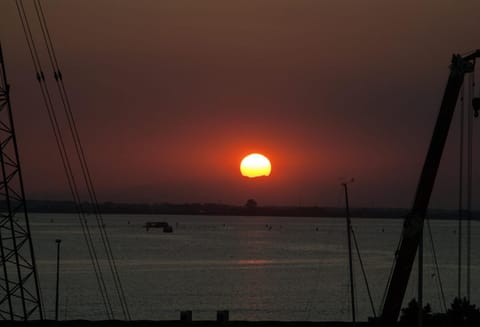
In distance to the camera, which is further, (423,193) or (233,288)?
(233,288)

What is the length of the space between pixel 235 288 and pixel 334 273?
3857 centimetres

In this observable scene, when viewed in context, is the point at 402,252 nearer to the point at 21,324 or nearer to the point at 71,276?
the point at 21,324

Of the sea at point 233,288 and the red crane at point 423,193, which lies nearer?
the red crane at point 423,193

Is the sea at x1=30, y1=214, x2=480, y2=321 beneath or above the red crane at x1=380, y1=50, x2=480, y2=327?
above

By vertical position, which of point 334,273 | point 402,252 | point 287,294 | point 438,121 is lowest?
point 402,252

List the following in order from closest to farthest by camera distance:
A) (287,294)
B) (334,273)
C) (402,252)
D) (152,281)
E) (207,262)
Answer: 1. (402,252)
2. (287,294)
3. (152,281)
4. (334,273)
5. (207,262)

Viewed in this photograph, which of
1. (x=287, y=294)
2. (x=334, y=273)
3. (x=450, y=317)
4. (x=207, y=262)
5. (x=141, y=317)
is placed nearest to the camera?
(x=450, y=317)

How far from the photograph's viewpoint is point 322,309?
112188 millimetres

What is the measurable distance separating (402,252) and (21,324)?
2698 cm

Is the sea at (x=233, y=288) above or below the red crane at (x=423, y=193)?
above

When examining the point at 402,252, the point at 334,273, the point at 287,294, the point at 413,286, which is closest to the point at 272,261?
the point at 334,273

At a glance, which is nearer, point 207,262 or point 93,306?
point 93,306

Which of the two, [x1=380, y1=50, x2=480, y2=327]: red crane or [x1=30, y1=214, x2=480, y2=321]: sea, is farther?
[x1=30, y1=214, x2=480, y2=321]: sea

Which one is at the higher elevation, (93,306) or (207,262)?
(207,262)
